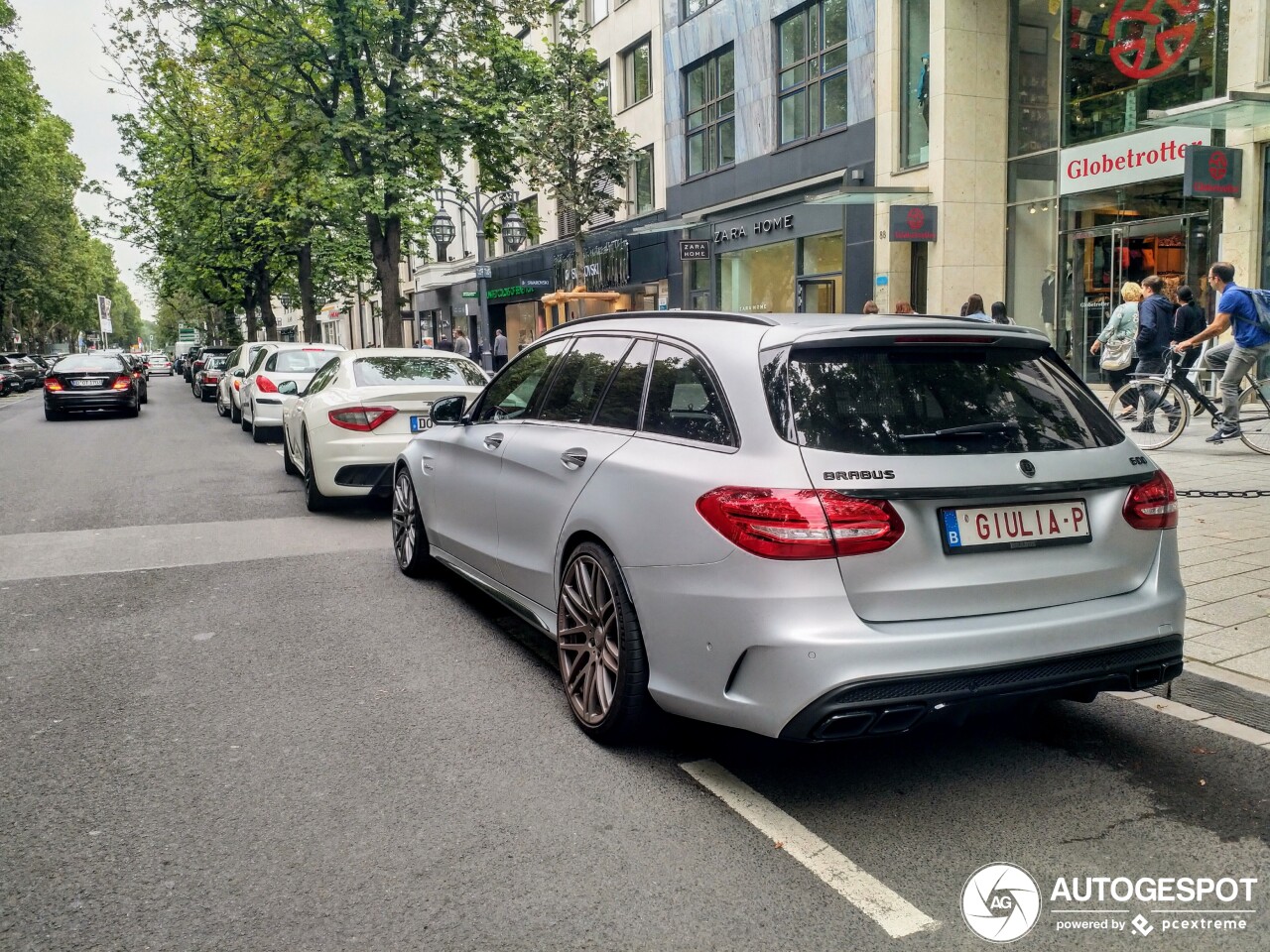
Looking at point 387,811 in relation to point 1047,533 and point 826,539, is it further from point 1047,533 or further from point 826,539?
point 1047,533

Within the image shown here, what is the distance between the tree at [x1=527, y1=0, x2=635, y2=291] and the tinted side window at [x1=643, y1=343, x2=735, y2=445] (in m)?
19.5

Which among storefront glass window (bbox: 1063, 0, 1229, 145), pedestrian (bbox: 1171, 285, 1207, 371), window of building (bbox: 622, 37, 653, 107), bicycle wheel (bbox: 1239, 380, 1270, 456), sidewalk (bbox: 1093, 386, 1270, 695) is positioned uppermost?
window of building (bbox: 622, 37, 653, 107)

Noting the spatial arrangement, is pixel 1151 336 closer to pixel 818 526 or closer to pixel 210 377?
pixel 818 526

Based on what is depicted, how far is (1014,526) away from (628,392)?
160 centimetres

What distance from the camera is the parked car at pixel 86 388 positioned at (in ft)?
80.1

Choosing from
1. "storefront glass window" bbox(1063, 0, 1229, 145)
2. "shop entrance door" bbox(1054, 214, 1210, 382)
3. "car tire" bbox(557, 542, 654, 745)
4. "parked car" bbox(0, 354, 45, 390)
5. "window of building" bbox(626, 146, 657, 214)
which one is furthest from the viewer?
"parked car" bbox(0, 354, 45, 390)

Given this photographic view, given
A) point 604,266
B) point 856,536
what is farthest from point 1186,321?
point 604,266

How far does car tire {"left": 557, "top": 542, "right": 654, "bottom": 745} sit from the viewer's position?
12.6ft

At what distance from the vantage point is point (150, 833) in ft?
11.0

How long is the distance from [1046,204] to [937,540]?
1729 cm

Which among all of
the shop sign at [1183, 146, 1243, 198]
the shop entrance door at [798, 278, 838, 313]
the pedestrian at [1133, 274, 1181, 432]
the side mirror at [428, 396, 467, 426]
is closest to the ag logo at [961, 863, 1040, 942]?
the side mirror at [428, 396, 467, 426]

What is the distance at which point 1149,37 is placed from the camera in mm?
16453

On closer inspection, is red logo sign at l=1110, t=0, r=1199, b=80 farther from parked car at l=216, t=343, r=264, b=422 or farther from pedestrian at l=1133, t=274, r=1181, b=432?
parked car at l=216, t=343, r=264, b=422

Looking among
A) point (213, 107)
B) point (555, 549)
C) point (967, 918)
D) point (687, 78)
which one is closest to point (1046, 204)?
point (687, 78)
